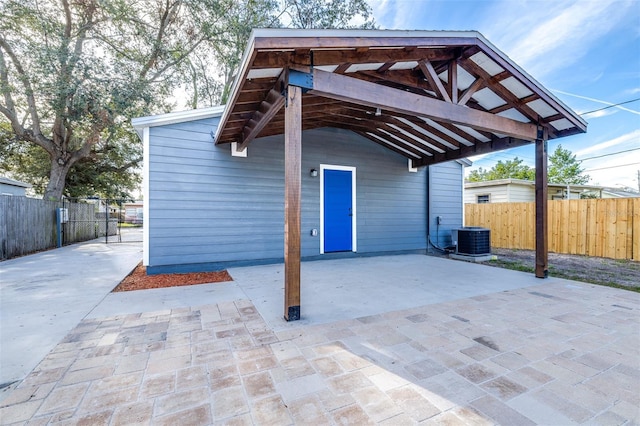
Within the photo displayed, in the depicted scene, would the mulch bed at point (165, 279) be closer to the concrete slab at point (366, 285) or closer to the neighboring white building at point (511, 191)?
the concrete slab at point (366, 285)

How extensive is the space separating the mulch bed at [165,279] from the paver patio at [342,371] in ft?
4.35

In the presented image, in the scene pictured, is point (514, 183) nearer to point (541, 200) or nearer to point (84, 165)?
point (541, 200)

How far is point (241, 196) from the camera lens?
212 inches

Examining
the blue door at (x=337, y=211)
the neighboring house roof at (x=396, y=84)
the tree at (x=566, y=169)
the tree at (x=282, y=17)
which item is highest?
the tree at (x=282, y=17)

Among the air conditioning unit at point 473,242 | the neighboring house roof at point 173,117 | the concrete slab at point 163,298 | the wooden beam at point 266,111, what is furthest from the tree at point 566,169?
the concrete slab at point 163,298

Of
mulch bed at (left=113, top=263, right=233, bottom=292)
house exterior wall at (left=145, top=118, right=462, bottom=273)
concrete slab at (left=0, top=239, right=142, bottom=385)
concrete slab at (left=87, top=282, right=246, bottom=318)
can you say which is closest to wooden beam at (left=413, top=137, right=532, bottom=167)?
house exterior wall at (left=145, top=118, right=462, bottom=273)

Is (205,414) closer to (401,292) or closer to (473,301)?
(401,292)

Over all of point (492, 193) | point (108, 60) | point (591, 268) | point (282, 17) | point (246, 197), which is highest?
point (282, 17)

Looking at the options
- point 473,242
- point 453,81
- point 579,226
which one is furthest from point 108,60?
point 579,226

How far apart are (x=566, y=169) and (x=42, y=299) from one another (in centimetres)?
2579

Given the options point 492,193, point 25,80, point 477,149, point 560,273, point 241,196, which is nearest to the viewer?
point 560,273

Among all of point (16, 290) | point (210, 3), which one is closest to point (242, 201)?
point (16, 290)

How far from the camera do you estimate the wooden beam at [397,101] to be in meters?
2.78

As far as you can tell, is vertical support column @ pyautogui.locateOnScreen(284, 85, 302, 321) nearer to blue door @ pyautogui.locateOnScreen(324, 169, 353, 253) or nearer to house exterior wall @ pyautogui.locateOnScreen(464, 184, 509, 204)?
blue door @ pyautogui.locateOnScreen(324, 169, 353, 253)
